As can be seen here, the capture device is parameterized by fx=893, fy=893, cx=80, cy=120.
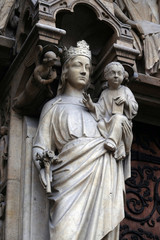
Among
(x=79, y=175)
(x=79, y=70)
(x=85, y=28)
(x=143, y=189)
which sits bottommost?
(x=79, y=175)

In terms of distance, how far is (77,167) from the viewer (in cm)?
723

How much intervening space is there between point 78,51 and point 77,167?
1.10 meters

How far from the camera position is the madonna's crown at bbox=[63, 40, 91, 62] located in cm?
775

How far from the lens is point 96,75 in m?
8.12

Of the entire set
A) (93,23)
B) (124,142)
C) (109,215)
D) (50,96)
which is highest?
(93,23)

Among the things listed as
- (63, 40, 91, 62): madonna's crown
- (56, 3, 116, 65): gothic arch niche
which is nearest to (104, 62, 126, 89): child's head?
(63, 40, 91, 62): madonna's crown

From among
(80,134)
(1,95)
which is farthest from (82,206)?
(1,95)

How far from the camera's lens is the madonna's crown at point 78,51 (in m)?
7.75

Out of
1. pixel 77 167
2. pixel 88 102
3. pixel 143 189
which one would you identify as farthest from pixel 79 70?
pixel 143 189

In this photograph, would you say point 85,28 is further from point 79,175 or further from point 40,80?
point 79,175

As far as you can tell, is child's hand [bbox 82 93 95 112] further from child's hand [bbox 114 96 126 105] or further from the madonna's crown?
the madonna's crown

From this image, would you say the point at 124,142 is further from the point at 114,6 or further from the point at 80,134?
the point at 114,6

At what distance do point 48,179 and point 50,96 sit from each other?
1.00m

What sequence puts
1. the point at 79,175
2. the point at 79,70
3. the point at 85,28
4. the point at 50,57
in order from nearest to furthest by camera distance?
the point at 79,175
the point at 50,57
the point at 79,70
the point at 85,28
